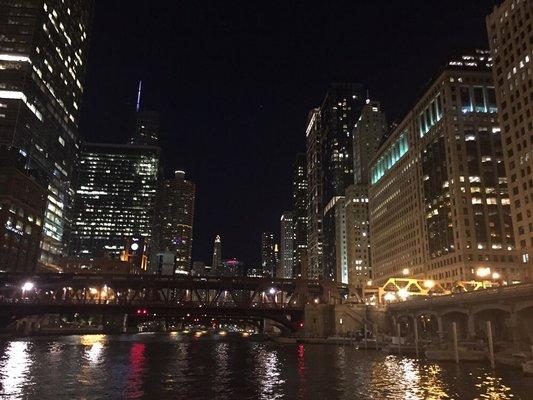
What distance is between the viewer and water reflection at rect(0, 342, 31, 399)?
41.9 meters

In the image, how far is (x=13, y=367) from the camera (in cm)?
6100

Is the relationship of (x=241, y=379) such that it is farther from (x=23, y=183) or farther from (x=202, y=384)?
(x=23, y=183)

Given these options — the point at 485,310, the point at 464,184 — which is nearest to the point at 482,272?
the point at 464,184

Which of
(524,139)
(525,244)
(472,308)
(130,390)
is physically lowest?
(130,390)

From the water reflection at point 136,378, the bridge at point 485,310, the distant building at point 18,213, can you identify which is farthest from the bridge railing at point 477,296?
the distant building at point 18,213

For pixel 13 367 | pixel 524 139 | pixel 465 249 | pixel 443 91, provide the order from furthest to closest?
pixel 443 91 → pixel 465 249 → pixel 524 139 → pixel 13 367

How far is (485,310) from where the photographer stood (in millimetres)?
86438

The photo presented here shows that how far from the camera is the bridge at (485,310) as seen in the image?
72.2m

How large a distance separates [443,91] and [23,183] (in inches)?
6544

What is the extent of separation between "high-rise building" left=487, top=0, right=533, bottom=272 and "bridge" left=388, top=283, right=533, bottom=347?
31.8m

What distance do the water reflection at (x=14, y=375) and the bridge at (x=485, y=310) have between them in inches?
2522

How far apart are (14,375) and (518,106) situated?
420 feet

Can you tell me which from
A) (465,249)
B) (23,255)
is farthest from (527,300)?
(23,255)

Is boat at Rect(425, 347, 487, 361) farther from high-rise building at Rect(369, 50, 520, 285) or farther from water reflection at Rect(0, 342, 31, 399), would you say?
high-rise building at Rect(369, 50, 520, 285)
